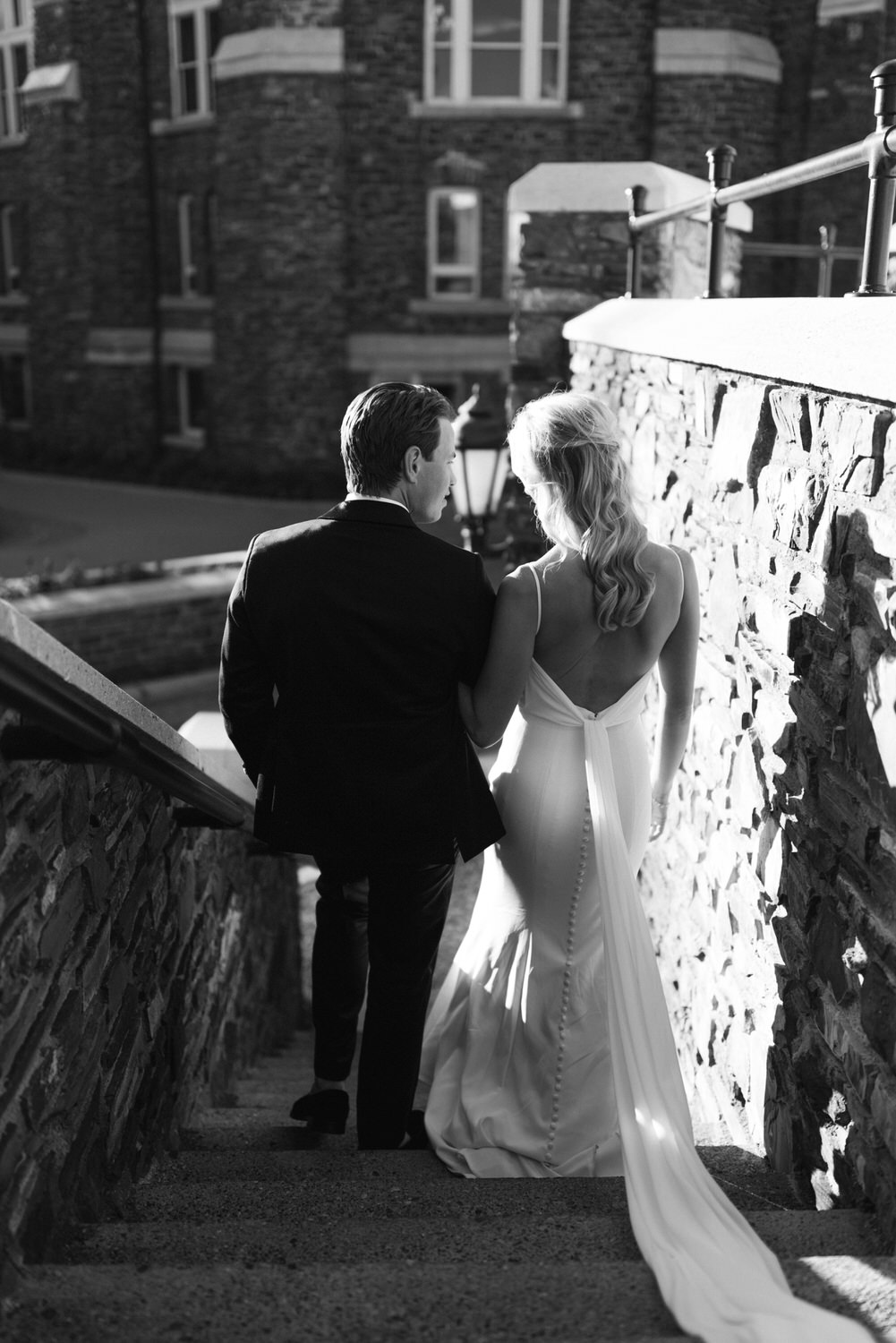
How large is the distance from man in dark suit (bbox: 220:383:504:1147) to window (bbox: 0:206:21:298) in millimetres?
22051

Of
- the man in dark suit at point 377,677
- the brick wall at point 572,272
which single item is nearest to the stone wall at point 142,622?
the brick wall at point 572,272

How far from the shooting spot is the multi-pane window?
21.6 meters

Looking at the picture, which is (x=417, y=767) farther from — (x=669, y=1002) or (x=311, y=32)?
(x=311, y=32)

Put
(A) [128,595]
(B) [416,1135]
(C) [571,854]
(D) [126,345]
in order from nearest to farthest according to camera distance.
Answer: (C) [571,854] < (B) [416,1135] < (A) [128,595] < (D) [126,345]

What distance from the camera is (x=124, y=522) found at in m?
15.5

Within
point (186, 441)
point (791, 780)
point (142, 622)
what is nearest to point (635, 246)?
point (791, 780)

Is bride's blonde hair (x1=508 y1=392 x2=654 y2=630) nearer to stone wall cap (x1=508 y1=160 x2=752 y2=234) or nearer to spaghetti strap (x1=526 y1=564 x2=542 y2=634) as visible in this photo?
spaghetti strap (x1=526 y1=564 x2=542 y2=634)

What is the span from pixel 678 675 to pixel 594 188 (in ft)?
15.2

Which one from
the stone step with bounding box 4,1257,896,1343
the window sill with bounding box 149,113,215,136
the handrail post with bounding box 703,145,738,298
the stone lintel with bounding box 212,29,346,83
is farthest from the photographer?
the window sill with bounding box 149,113,215,136

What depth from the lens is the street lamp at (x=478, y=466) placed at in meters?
5.73

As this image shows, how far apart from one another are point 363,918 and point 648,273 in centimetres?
503

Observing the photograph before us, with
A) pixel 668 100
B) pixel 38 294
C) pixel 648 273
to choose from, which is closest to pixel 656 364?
pixel 648 273

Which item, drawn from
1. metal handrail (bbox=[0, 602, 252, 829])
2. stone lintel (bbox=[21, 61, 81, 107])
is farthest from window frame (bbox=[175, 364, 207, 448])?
metal handrail (bbox=[0, 602, 252, 829])

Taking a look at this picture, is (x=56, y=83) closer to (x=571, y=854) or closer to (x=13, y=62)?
(x=13, y=62)
